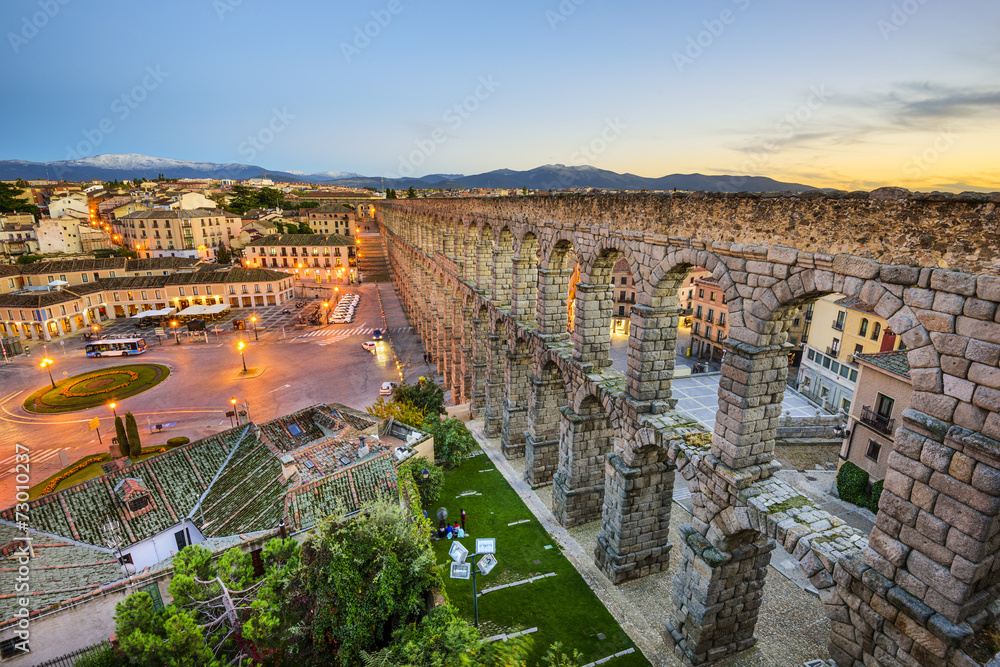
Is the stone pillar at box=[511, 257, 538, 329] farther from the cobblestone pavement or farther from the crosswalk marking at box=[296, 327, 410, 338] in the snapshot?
the crosswalk marking at box=[296, 327, 410, 338]

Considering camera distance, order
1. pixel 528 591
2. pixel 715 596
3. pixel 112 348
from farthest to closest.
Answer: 1. pixel 112 348
2. pixel 528 591
3. pixel 715 596

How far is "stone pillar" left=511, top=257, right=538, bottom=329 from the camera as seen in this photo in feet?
81.0

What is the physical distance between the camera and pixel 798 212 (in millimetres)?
10312

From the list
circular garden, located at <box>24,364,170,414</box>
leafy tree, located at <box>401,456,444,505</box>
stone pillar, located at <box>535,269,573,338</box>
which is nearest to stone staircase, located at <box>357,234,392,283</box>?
circular garden, located at <box>24,364,170,414</box>

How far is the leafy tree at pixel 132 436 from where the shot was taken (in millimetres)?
32469

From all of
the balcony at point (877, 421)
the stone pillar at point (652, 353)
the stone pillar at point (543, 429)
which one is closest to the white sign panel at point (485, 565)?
the stone pillar at point (543, 429)

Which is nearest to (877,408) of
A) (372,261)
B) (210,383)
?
(210,383)

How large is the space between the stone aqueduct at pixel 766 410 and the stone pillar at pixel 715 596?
6 centimetres

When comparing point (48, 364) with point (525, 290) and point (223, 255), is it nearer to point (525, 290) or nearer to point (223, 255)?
point (525, 290)

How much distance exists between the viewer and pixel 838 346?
3684cm

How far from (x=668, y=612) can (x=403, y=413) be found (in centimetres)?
1858

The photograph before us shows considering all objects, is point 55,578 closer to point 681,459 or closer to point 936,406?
point 681,459

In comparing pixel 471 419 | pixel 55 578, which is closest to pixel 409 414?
pixel 471 419

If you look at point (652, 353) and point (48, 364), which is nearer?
point (652, 353)
